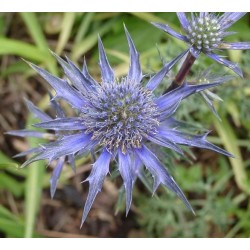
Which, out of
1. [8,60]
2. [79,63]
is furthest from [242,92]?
[8,60]

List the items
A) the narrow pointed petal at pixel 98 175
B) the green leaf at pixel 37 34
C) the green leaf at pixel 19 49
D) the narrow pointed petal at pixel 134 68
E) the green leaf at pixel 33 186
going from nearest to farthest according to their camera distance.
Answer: the narrow pointed petal at pixel 98 175 → the narrow pointed petal at pixel 134 68 → the green leaf at pixel 33 186 → the green leaf at pixel 19 49 → the green leaf at pixel 37 34

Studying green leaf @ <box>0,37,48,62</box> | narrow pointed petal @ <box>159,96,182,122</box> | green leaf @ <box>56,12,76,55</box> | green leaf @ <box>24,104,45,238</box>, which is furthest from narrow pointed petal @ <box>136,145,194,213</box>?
green leaf @ <box>56,12,76,55</box>

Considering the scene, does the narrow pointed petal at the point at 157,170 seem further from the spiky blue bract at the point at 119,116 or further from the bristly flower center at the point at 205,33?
the bristly flower center at the point at 205,33

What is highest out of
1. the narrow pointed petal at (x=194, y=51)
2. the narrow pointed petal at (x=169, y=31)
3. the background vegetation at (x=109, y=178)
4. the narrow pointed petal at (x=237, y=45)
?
the narrow pointed petal at (x=169, y=31)

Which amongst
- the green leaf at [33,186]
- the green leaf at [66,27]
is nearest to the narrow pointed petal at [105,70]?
the green leaf at [33,186]

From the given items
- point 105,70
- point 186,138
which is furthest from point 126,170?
point 105,70

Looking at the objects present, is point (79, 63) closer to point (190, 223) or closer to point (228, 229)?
point (190, 223)

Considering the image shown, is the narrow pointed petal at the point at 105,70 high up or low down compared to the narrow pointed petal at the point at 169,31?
down

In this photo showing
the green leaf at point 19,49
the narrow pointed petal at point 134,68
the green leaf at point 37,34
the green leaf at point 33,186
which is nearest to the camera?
the narrow pointed petal at point 134,68
